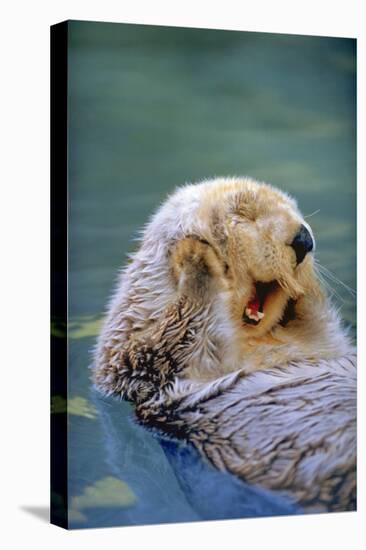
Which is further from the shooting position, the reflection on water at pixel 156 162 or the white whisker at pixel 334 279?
the white whisker at pixel 334 279

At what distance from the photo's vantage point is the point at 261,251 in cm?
686

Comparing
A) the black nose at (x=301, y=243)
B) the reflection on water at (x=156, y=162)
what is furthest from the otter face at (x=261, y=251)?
the reflection on water at (x=156, y=162)

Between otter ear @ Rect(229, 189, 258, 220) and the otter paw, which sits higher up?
otter ear @ Rect(229, 189, 258, 220)

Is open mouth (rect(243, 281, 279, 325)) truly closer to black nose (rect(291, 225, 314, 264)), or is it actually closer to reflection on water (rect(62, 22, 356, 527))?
black nose (rect(291, 225, 314, 264))

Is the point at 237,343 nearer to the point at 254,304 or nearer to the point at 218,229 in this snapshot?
the point at 254,304

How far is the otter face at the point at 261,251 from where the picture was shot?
6816 mm

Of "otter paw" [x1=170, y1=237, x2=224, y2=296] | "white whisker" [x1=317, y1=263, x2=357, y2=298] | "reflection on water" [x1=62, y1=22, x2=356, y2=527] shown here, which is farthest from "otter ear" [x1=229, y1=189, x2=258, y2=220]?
"white whisker" [x1=317, y1=263, x2=357, y2=298]

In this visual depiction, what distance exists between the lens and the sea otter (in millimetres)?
6695

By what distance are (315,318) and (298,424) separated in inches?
21.7

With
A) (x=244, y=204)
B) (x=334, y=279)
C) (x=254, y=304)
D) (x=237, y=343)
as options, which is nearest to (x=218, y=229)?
(x=244, y=204)

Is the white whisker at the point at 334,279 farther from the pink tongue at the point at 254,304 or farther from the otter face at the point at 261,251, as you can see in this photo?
the pink tongue at the point at 254,304

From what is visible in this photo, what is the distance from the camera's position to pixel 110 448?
661cm

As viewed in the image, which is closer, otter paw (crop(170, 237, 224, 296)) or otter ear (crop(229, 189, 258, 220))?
otter paw (crop(170, 237, 224, 296))

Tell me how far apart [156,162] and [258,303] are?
2.82ft
